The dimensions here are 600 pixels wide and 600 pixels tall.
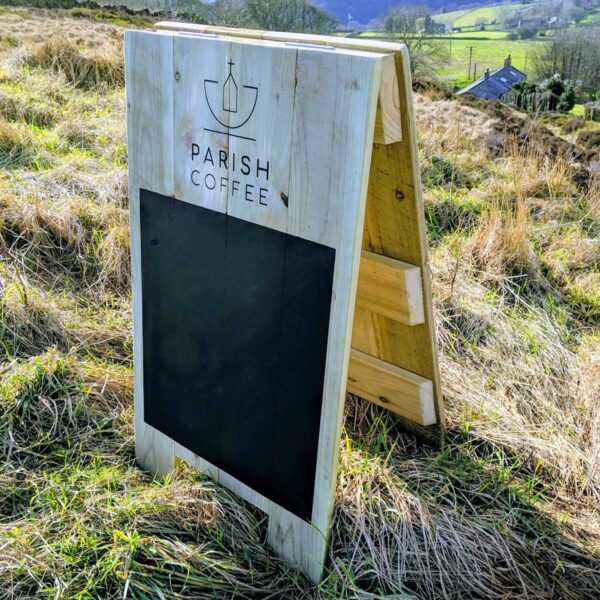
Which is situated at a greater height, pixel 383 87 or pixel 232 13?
pixel 383 87

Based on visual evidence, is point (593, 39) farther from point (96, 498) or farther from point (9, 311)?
point (96, 498)

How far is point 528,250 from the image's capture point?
11.9 ft

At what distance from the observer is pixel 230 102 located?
67.3 inches

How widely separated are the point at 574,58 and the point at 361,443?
24.1 feet

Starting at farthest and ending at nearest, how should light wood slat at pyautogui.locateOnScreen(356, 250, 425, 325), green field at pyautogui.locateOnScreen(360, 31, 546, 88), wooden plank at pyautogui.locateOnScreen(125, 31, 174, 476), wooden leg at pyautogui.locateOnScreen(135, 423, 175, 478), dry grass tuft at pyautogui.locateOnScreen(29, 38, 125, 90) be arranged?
green field at pyautogui.locateOnScreen(360, 31, 546, 88) → dry grass tuft at pyautogui.locateOnScreen(29, 38, 125, 90) → wooden leg at pyautogui.locateOnScreen(135, 423, 175, 478) → light wood slat at pyautogui.locateOnScreen(356, 250, 425, 325) → wooden plank at pyautogui.locateOnScreen(125, 31, 174, 476)

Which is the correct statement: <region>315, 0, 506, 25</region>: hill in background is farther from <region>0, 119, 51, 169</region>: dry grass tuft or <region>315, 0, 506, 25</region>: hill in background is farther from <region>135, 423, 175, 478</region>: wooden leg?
<region>135, 423, 175, 478</region>: wooden leg

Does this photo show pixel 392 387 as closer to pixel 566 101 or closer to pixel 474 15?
pixel 566 101

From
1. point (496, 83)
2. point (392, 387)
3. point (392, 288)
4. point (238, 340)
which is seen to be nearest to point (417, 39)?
point (496, 83)

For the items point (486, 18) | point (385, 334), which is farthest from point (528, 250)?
point (486, 18)

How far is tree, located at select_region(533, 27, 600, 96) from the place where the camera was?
7812 mm

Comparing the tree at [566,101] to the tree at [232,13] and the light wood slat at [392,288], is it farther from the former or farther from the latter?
the light wood slat at [392,288]

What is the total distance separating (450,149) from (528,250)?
216 cm

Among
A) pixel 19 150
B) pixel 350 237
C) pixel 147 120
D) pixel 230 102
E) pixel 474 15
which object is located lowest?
pixel 19 150

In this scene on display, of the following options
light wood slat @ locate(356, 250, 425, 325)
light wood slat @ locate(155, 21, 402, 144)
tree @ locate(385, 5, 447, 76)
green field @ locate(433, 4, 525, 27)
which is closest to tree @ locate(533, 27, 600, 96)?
tree @ locate(385, 5, 447, 76)
